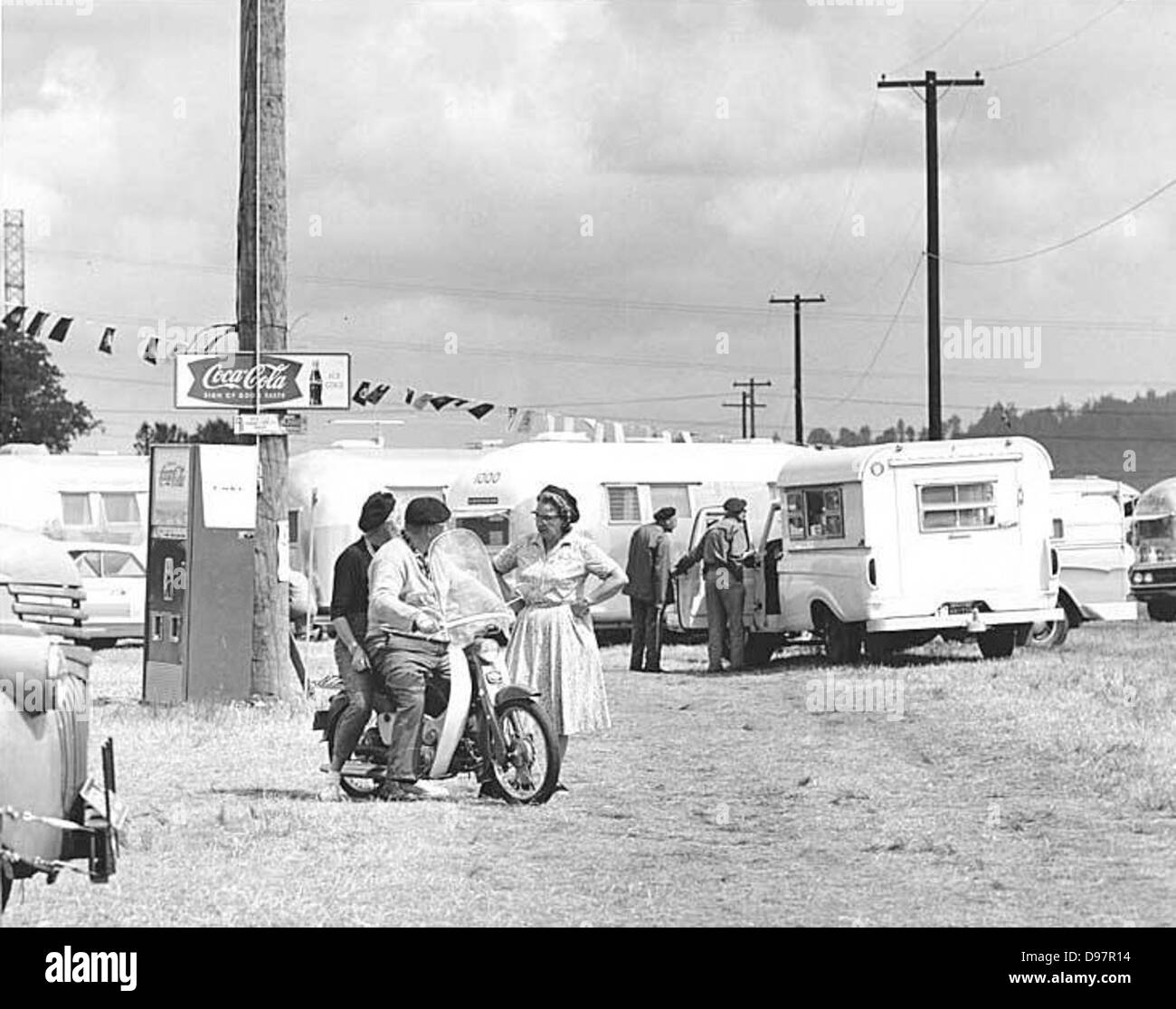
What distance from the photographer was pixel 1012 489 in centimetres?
2491

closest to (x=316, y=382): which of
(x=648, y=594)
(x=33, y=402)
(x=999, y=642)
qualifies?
(x=648, y=594)

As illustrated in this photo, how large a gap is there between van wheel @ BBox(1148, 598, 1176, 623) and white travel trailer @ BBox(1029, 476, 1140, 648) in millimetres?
9388

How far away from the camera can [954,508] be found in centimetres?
2458

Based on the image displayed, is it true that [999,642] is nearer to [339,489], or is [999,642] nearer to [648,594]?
[648,594]

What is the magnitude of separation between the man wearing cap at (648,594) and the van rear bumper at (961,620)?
2.59 meters

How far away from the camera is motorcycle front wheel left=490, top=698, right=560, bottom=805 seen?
12969 millimetres

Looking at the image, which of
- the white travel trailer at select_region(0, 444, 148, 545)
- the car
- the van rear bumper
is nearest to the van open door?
the van rear bumper

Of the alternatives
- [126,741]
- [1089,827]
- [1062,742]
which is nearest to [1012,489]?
[1062,742]

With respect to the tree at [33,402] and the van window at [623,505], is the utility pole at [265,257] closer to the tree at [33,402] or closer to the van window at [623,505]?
the van window at [623,505]

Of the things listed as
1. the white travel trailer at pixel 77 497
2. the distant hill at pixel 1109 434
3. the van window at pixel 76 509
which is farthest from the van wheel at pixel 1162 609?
the distant hill at pixel 1109 434

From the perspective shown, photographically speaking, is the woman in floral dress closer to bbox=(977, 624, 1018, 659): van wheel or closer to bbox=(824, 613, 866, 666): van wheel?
bbox=(824, 613, 866, 666): van wheel

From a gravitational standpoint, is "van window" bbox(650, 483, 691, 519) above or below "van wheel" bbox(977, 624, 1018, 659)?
above

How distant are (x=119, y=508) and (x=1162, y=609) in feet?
57.0
